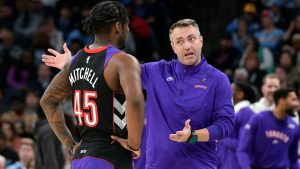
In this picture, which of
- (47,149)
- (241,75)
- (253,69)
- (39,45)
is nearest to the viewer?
(47,149)

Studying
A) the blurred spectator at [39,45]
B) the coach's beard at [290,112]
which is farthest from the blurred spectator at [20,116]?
the coach's beard at [290,112]

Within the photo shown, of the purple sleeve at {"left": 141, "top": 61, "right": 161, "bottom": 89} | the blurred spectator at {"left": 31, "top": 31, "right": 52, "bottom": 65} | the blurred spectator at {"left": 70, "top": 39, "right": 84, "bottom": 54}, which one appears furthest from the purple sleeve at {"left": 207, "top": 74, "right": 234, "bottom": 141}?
the blurred spectator at {"left": 31, "top": 31, "right": 52, "bottom": 65}

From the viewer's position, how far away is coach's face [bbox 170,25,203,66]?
19.0 feet

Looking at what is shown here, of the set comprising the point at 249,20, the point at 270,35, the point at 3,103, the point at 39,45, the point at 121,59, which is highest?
the point at 121,59

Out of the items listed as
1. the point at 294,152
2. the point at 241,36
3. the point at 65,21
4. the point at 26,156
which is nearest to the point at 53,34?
→ the point at 65,21

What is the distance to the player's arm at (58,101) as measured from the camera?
5586 mm

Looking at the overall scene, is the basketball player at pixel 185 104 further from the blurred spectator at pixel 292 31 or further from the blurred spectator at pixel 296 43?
the blurred spectator at pixel 292 31

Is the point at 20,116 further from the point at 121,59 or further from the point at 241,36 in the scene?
the point at 121,59

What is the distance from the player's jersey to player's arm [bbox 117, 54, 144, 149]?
148 mm

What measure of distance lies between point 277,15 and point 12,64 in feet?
18.5

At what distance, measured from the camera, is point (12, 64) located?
603 inches

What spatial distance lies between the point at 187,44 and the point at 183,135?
83cm

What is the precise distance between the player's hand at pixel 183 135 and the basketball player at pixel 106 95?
0.28 m

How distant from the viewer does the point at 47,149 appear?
9.33 m
